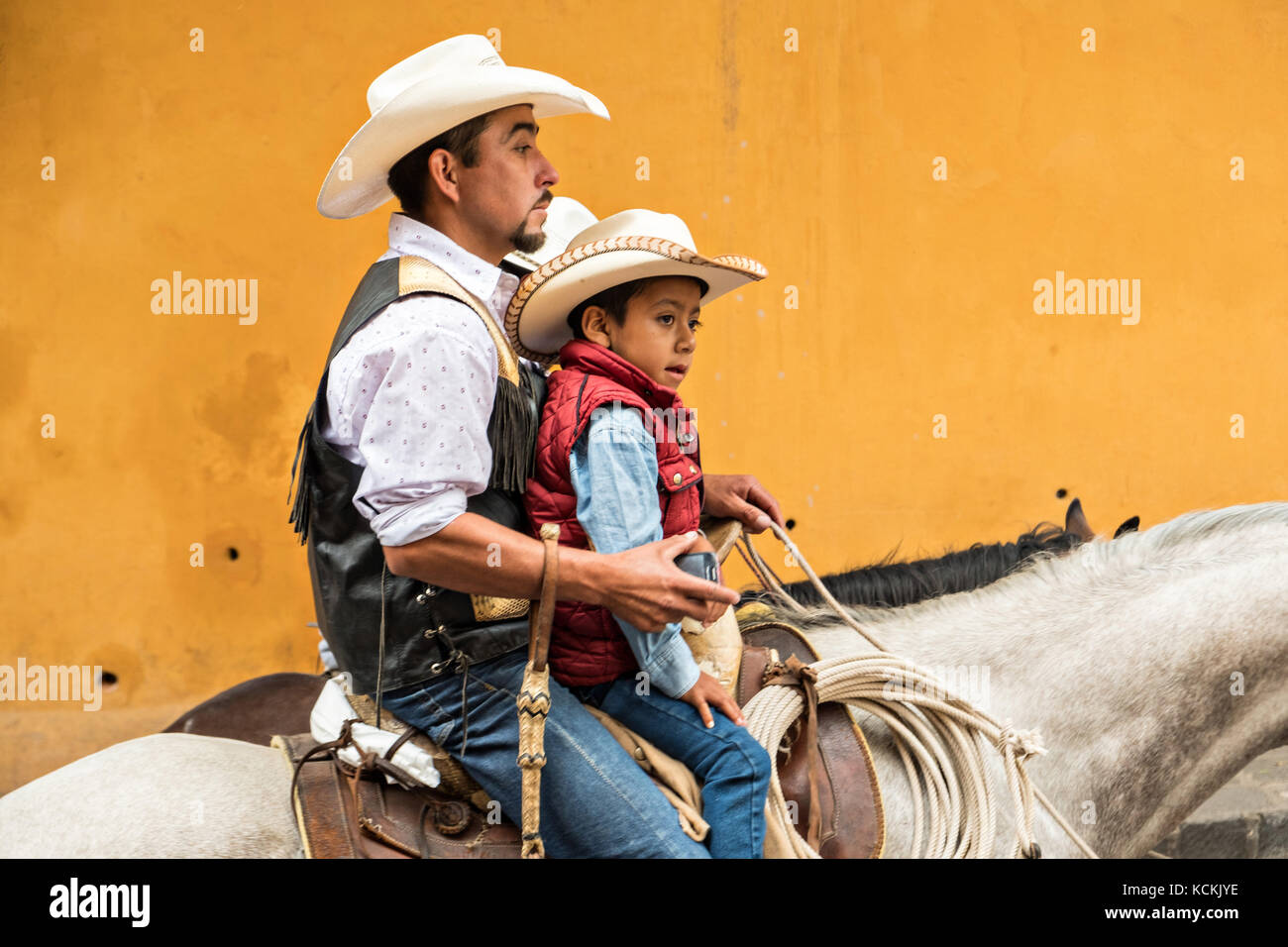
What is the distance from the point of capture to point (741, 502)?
96.0 inches

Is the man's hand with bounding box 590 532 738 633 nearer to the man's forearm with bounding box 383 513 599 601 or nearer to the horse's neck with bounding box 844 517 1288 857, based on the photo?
the man's forearm with bounding box 383 513 599 601

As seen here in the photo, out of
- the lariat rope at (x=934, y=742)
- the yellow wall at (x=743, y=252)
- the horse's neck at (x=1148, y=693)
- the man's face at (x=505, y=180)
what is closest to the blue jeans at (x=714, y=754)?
the lariat rope at (x=934, y=742)

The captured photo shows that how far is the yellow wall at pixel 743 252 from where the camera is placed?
15.5ft

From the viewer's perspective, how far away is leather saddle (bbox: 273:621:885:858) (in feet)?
6.06

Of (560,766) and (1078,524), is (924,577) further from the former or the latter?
(560,766)

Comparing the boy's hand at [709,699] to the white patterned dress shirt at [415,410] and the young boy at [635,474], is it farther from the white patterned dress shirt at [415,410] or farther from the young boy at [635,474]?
the white patterned dress shirt at [415,410]

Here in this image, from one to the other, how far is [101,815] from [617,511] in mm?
1052

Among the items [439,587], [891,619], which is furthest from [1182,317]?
[439,587]

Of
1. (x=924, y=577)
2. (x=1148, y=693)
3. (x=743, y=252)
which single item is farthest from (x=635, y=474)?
(x=743, y=252)

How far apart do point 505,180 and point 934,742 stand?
140 centimetres

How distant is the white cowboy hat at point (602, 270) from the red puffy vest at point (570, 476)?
4.6 inches

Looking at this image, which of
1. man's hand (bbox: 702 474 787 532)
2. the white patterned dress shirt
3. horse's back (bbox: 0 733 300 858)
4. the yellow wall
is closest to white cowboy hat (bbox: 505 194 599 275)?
man's hand (bbox: 702 474 787 532)

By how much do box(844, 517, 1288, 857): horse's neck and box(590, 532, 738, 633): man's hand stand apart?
73cm
